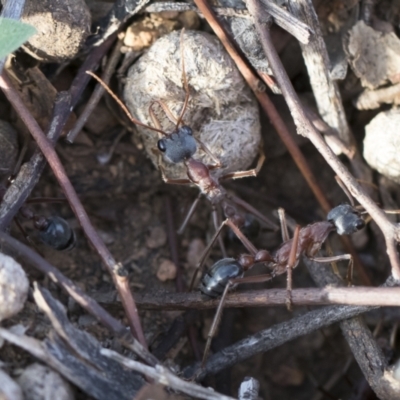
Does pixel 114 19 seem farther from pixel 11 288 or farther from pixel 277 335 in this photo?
pixel 277 335

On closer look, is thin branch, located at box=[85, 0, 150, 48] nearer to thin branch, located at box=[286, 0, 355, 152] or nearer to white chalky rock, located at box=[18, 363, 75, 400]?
thin branch, located at box=[286, 0, 355, 152]

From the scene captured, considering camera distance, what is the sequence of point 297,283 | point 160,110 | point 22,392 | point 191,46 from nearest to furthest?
1. point 22,392
2. point 191,46
3. point 160,110
4. point 297,283

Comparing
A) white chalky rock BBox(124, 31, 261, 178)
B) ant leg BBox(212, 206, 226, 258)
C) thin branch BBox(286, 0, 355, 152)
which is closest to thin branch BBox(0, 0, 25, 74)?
white chalky rock BBox(124, 31, 261, 178)

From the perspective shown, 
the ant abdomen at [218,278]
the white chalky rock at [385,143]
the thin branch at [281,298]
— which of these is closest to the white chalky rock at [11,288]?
the thin branch at [281,298]

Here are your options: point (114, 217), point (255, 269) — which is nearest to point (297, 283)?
point (255, 269)

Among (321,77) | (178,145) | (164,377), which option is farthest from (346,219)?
(164,377)

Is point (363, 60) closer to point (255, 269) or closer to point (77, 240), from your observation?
point (255, 269)

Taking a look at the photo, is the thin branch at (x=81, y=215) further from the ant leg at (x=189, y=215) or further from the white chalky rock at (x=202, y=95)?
the ant leg at (x=189, y=215)
